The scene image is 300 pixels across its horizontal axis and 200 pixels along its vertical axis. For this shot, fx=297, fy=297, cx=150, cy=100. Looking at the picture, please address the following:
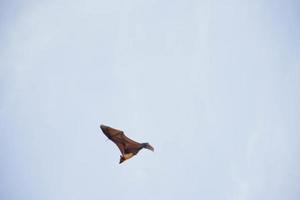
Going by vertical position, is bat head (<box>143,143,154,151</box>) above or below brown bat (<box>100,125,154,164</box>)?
below

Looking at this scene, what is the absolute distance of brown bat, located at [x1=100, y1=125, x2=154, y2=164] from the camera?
16.2 m

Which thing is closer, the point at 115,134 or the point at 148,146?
the point at 148,146

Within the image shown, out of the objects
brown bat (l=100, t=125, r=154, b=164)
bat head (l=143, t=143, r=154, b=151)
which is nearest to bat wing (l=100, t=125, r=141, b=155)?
brown bat (l=100, t=125, r=154, b=164)

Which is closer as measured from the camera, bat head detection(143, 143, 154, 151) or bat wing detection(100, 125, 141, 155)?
bat head detection(143, 143, 154, 151)

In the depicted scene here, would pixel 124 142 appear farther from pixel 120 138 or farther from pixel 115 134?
pixel 115 134

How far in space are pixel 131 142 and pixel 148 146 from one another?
1.26 m

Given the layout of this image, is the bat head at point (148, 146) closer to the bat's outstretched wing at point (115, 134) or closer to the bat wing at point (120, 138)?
the bat wing at point (120, 138)

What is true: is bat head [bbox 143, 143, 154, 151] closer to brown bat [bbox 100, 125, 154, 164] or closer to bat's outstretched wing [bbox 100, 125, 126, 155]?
brown bat [bbox 100, 125, 154, 164]

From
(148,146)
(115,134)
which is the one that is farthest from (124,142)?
(148,146)

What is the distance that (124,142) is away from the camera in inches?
662

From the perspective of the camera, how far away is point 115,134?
16.4 metres

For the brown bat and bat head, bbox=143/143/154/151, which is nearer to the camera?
bat head, bbox=143/143/154/151

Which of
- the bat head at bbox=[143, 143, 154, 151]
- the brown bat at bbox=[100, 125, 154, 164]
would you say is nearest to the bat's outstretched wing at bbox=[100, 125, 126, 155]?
the brown bat at bbox=[100, 125, 154, 164]

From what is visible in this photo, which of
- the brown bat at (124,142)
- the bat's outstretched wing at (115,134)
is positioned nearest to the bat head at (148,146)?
the brown bat at (124,142)
